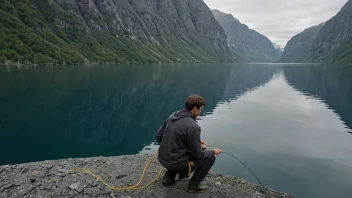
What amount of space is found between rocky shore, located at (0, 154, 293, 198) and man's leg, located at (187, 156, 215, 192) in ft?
0.79

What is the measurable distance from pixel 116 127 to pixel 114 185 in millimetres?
15265

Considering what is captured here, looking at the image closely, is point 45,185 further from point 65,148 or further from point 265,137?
point 265,137

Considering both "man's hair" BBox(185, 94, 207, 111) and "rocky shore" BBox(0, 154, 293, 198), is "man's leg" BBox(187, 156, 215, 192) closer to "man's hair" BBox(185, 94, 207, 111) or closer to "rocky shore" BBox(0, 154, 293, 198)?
"rocky shore" BBox(0, 154, 293, 198)

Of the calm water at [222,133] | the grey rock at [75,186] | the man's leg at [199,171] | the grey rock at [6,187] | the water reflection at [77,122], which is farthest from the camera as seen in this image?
the water reflection at [77,122]

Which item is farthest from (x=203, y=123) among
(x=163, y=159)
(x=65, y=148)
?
(x=163, y=159)

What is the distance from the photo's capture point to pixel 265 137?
21984mm

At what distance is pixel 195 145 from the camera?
8.09 m

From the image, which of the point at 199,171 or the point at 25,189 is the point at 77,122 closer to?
the point at 25,189

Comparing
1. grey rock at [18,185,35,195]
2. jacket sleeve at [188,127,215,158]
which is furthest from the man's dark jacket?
grey rock at [18,185,35,195]

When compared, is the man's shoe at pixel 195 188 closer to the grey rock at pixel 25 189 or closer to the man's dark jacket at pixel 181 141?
the man's dark jacket at pixel 181 141

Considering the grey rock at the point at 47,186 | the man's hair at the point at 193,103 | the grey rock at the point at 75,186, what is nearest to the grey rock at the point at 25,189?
the grey rock at the point at 47,186

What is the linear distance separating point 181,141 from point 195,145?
1.48ft

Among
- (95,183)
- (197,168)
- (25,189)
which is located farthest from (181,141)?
(25,189)

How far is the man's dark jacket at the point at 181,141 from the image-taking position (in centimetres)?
792
